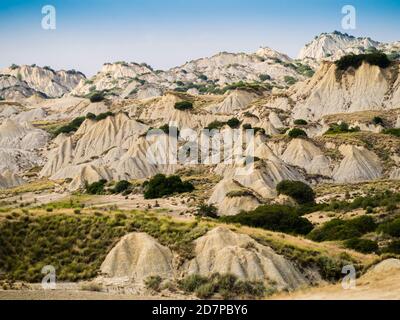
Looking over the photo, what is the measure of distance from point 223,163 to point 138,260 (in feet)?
201

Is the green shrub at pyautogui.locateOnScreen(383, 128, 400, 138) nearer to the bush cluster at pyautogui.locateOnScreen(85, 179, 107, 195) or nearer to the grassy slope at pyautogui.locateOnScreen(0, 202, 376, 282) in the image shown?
the bush cluster at pyautogui.locateOnScreen(85, 179, 107, 195)

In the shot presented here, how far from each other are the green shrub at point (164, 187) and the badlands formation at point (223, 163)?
2250mm

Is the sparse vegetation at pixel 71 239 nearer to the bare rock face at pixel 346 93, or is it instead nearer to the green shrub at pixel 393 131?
the green shrub at pixel 393 131

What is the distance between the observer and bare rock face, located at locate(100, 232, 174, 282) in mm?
31391

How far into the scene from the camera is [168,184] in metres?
80.4

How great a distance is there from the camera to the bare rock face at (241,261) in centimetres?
3064

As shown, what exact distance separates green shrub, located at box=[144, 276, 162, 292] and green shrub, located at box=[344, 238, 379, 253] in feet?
52.2

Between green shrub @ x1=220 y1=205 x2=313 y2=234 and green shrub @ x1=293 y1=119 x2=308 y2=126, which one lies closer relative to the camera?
green shrub @ x1=220 y1=205 x2=313 y2=234

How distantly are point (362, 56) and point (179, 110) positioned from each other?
40.6 m

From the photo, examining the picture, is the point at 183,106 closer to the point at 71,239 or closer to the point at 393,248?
the point at 393,248

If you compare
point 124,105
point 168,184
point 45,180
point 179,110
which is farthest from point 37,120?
point 168,184

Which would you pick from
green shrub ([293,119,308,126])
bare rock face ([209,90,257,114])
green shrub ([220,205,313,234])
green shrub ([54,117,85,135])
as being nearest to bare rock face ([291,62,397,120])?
green shrub ([293,119,308,126])

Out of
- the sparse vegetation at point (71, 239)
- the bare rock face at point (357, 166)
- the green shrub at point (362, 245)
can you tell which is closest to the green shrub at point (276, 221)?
the green shrub at point (362, 245)
